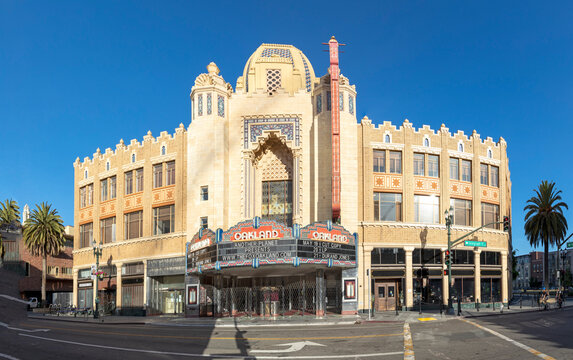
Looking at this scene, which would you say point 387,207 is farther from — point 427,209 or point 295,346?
point 295,346

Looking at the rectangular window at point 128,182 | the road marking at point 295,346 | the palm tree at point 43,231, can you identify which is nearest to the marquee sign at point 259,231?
the road marking at point 295,346

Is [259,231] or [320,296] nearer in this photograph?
[259,231]

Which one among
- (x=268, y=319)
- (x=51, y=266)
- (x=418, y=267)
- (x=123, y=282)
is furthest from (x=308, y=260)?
(x=51, y=266)

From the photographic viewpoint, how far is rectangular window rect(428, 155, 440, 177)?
4538cm

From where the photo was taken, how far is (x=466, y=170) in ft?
155

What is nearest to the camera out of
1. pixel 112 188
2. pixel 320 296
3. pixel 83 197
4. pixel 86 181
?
pixel 320 296

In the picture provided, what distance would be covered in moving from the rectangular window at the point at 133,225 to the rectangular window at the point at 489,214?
113ft

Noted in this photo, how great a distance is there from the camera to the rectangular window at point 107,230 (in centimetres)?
5216

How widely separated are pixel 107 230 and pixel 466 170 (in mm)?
38257

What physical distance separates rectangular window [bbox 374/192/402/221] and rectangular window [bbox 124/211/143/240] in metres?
23.8

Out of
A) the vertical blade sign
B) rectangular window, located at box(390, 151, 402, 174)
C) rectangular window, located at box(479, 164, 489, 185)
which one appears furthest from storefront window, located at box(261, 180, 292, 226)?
rectangular window, located at box(479, 164, 489, 185)

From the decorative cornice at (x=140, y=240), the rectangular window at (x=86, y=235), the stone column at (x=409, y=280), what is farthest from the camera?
the rectangular window at (x=86, y=235)

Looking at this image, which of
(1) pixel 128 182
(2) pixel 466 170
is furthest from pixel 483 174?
(1) pixel 128 182

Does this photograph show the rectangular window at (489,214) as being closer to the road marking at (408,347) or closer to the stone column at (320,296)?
the stone column at (320,296)
